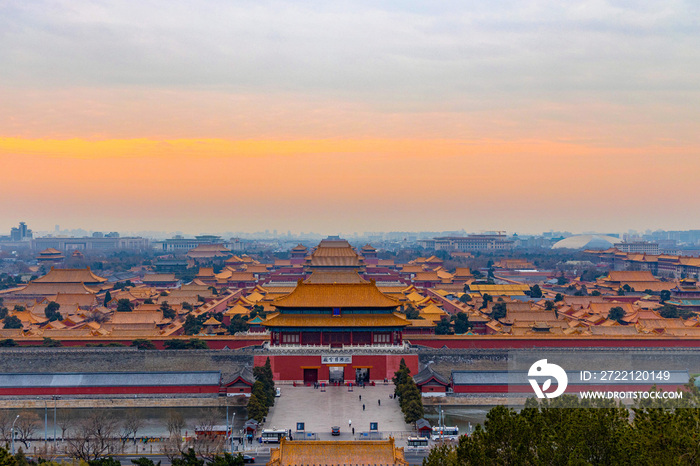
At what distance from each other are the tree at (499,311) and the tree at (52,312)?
3392cm

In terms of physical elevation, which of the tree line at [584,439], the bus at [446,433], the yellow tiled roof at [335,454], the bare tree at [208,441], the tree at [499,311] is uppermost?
the tree line at [584,439]

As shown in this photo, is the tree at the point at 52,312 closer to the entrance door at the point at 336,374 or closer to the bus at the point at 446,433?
the entrance door at the point at 336,374

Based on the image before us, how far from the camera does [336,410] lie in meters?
31.6

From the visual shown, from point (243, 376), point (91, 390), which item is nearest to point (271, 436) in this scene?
point (243, 376)

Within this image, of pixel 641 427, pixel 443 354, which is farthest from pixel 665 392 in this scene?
pixel 641 427

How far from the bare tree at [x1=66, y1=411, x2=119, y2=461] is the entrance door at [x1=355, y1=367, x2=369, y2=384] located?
1264cm

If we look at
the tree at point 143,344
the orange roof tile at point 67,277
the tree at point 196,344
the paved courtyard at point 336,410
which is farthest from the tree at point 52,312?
the paved courtyard at point 336,410

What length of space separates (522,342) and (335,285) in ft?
38.9

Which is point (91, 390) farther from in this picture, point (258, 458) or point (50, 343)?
point (258, 458)

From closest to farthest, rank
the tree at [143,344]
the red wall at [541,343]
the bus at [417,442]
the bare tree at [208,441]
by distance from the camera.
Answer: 1. the bare tree at [208,441]
2. the bus at [417,442]
3. the tree at [143,344]
4. the red wall at [541,343]

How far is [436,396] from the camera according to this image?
111 feet

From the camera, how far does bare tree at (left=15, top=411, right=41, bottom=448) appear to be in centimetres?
2711

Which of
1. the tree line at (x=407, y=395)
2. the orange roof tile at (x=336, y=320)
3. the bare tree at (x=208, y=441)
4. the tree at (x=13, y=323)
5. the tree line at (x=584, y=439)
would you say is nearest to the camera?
the tree line at (x=584, y=439)

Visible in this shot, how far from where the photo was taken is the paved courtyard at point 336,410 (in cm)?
2917
